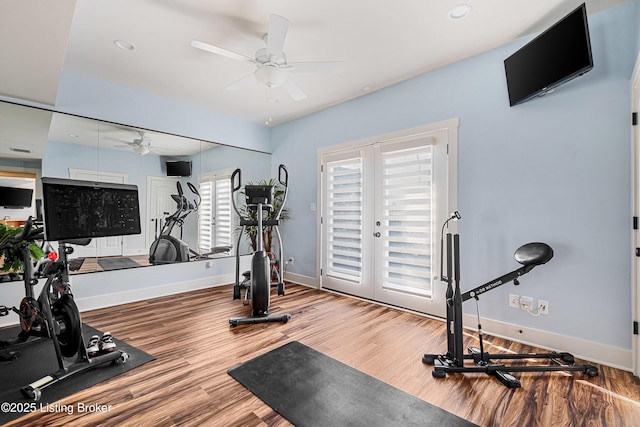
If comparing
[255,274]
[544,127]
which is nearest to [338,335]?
[255,274]

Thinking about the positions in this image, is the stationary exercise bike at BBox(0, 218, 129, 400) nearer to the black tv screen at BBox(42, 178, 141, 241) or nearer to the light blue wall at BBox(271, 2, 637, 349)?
the black tv screen at BBox(42, 178, 141, 241)

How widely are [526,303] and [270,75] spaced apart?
10.4ft

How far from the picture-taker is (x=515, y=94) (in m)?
2.64

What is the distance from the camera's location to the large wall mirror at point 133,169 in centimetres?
309

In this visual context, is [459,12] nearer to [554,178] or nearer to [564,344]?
[554,178]

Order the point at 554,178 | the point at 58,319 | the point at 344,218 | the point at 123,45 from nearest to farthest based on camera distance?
the point at 58,319, the point at 554,178, the point at 123,45, the point at 344,218

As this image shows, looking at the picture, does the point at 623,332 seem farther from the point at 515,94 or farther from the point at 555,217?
the point at 515,94

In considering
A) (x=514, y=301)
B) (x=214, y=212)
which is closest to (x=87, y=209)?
(x=214, y=212)

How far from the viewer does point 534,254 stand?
7.30ft

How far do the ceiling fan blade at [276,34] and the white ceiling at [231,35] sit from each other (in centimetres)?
28

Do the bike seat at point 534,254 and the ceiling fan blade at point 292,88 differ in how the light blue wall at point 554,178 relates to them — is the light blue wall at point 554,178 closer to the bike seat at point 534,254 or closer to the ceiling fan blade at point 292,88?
the bike seat at point 534,254

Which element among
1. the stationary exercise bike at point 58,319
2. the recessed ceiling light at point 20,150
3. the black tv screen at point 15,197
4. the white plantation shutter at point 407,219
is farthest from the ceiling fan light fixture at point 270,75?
the black tv screen at point 15,197

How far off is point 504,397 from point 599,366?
1073 mm

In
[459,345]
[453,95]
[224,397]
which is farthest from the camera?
[453,95]
